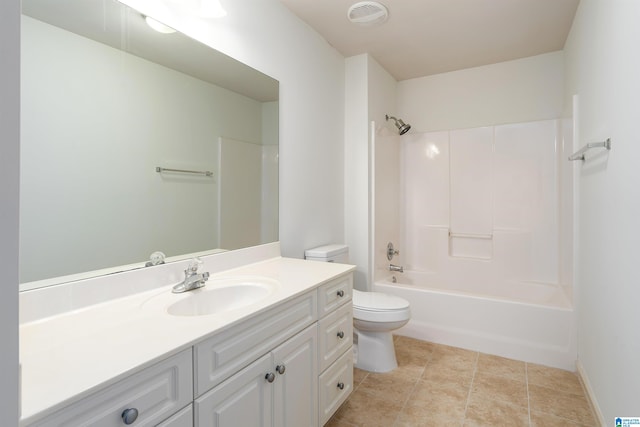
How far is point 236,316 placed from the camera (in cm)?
107

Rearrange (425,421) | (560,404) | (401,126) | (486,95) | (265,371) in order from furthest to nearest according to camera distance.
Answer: (401,126)
(486,95)
(560,404)
(425,421)
(265,371)

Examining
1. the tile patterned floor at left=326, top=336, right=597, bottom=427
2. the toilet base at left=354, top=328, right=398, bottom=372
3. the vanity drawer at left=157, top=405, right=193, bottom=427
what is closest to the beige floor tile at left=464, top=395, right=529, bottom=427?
the tile patterned floor at left=326, top=336, right=597, bottom=427

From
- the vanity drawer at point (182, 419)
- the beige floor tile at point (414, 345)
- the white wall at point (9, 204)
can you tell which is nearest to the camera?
the white wall at point (9, 204)

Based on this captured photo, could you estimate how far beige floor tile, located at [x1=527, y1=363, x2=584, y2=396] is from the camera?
2.06 meters

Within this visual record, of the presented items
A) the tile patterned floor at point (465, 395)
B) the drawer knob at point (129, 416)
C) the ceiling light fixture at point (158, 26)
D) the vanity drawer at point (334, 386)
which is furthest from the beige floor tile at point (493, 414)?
the ceiling light fixture at point (158, 26)

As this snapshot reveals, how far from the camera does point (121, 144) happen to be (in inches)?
51.1

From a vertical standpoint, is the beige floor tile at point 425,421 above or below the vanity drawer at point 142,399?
below

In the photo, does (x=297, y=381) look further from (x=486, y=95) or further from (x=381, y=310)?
(x=486, y=95)

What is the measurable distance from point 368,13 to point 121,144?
1.79m

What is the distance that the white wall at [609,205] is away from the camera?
1240mm

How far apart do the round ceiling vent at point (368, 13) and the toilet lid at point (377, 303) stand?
6.30 ft

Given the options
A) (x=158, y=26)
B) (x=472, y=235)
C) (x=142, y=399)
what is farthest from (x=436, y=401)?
(x=158, y=26)

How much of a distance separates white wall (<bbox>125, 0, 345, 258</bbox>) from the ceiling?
0.62 feet

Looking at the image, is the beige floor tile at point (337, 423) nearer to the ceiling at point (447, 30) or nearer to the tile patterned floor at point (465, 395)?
the tile patterned floor at point (465, 395)
